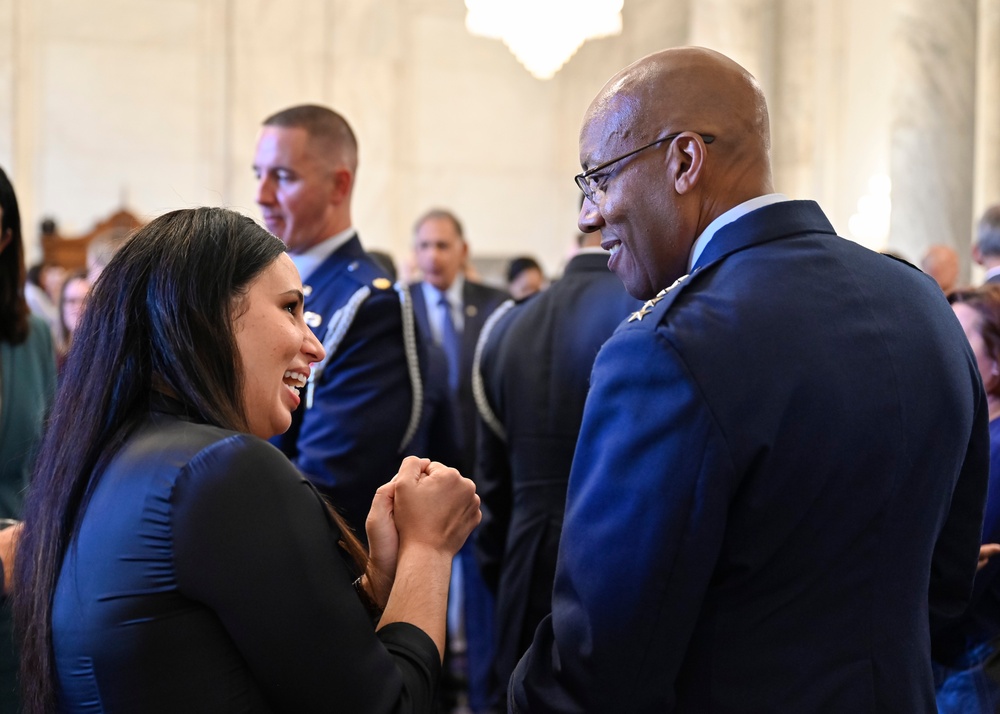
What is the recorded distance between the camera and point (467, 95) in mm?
11617

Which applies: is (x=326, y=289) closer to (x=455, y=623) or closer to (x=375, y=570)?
(x=375, y=570)

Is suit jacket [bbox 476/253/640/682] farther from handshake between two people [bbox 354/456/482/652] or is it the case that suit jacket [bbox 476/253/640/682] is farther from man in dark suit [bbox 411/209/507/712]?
man in dark suit [bbox 411/209/507/712]

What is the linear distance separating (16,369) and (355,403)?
0.86 metres

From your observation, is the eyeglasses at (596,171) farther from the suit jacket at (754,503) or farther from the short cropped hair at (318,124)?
Result: the short cropped hair at (318,124)

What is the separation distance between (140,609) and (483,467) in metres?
2.43

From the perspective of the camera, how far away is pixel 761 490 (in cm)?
147

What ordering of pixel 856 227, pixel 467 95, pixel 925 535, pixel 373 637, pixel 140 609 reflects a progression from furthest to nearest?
pixel 467 95 → pixel 856 227 → pixel 925 535 → pixel 373 637 → pixel 140 609

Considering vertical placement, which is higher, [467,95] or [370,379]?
[467,95]

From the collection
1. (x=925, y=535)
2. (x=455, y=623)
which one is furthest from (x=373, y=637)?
(x=455, y=623)

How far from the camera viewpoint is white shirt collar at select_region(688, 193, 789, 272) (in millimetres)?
1657

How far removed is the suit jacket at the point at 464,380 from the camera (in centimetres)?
416

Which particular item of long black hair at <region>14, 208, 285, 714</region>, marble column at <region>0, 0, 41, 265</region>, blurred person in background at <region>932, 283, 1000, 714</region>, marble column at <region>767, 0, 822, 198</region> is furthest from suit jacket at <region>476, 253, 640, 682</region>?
marble column at <region>0, 0, 41, 265</region>

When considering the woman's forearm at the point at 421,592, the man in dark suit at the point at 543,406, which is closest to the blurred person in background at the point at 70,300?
the man in dark suit at the point at 543,406

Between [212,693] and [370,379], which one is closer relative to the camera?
[212,693]
